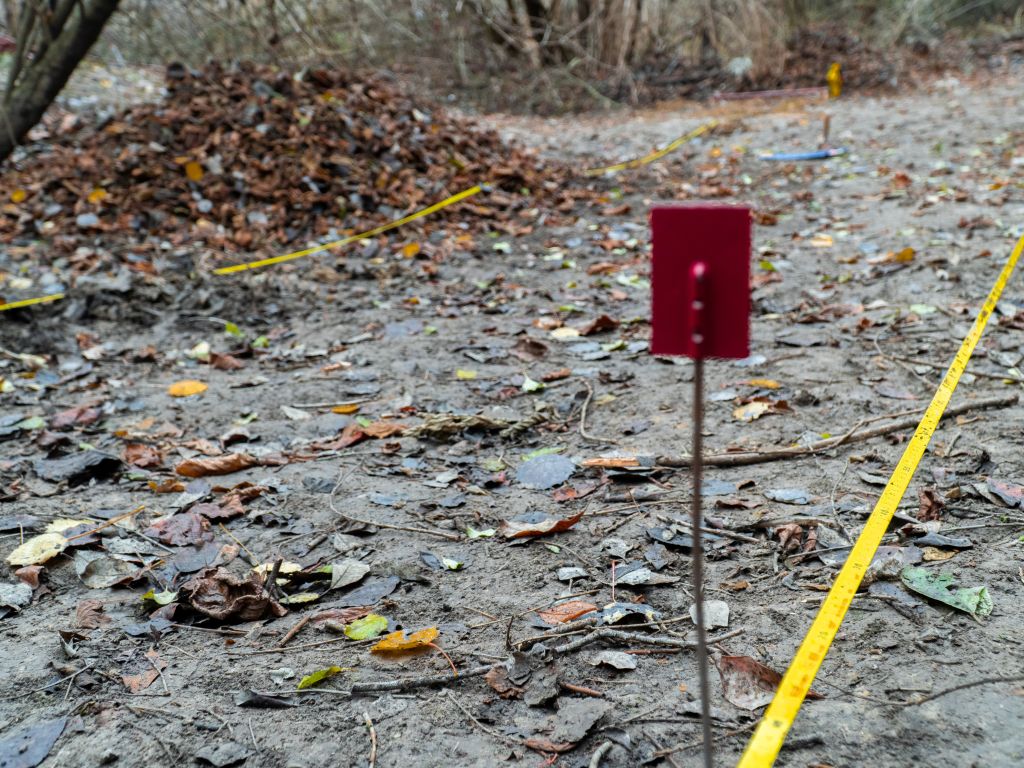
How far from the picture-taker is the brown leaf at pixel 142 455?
3.30 metres

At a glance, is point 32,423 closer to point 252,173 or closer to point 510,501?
point 510,501

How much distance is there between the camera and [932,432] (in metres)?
2.88

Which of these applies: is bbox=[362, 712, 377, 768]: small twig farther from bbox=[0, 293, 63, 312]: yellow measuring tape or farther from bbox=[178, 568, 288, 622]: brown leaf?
bbox=[0, 293, 63, 312]: yellow measuring tape

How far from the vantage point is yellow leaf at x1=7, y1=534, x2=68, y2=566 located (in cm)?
251

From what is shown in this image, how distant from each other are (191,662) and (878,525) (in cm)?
177

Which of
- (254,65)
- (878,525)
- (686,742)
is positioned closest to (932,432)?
(878,525)

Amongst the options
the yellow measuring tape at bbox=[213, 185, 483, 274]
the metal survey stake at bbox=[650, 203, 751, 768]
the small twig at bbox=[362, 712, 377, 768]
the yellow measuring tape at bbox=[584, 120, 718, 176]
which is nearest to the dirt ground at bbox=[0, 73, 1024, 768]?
the small twig at bbox=[362, 712, 377, 768]

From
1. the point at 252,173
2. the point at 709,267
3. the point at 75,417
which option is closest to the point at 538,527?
the point at 709,267

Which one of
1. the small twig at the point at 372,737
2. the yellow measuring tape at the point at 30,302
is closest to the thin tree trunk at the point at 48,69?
the yellow measuring tape at the point at 30,302

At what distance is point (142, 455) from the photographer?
11.0ft

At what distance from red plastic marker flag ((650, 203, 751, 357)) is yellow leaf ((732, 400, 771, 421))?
2061 millimetres

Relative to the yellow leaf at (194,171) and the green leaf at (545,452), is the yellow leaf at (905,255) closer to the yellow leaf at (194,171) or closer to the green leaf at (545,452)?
the green leaf at (545,452)

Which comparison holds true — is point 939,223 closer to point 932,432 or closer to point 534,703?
point 932,432

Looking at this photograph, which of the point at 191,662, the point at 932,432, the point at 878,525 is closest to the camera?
the point at 191,662
